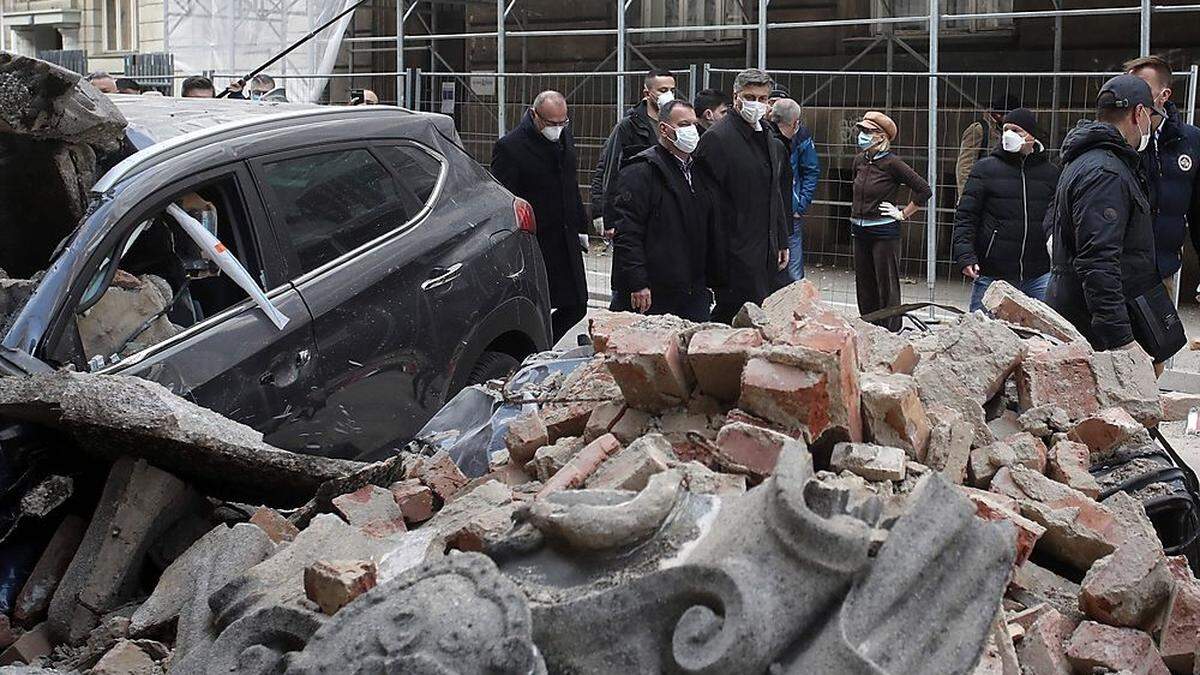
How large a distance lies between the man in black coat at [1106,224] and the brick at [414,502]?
137 inches

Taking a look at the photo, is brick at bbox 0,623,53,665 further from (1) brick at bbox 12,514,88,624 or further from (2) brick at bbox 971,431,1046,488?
(2) brick at bbox 971,431,1046,488

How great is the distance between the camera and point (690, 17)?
16.9m

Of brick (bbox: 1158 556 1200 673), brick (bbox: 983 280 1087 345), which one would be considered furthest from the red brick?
brick (bbox: 983 280 1087 345)

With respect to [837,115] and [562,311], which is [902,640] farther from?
[837,115]

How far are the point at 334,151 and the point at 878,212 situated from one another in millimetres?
5235

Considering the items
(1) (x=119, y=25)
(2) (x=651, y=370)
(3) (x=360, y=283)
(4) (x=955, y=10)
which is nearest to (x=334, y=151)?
(3) (x=360, y=283)

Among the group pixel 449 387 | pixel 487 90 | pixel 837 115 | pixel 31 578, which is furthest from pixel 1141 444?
pixel 487 90

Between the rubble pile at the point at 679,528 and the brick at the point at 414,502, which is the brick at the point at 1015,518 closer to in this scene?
the rubble pile at the point at 679,528

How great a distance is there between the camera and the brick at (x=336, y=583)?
119 inches

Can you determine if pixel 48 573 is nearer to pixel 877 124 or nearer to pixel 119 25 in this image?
pixel 877 124

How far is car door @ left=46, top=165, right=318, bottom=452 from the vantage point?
4613 millimetres

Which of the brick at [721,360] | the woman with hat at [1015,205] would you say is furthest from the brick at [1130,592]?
the woman with hat at [1015,205]

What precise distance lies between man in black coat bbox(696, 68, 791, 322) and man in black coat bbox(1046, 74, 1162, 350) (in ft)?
6.69

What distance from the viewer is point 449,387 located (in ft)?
18.8
